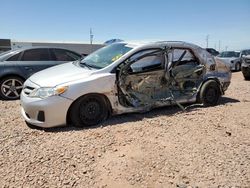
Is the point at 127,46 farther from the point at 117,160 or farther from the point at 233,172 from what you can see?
the point at 233,172

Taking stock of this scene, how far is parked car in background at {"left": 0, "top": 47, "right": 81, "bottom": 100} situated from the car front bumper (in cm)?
335

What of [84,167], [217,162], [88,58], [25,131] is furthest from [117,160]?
[88,58]

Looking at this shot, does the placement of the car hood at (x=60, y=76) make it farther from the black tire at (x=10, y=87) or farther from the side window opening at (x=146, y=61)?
the black tire at (x=10, y=87)

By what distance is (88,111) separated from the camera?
540cm

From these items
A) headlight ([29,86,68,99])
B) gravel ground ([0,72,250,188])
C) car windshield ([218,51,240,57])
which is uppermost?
car windshield ([218,51,240,57])

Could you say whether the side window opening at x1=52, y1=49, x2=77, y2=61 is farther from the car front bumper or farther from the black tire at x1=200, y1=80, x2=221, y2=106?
the black tire at x1=200, y1=80, x2=221, y2=106

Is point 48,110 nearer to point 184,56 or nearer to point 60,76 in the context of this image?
point 60,76

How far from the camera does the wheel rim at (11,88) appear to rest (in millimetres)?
8203

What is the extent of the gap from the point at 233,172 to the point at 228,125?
1.97 metres

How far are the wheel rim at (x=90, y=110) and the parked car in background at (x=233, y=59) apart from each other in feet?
51.0

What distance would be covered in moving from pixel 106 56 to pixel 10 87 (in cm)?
344

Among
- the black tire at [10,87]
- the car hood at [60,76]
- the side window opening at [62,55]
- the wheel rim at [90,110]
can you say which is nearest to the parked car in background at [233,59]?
the side window opening at [62,55]

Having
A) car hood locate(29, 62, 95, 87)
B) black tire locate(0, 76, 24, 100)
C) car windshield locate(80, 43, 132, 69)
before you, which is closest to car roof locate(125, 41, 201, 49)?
car windshield locate(80, 43, 132, 69)

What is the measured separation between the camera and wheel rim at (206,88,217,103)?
23.3ft
